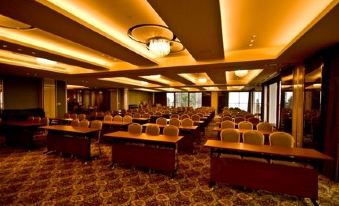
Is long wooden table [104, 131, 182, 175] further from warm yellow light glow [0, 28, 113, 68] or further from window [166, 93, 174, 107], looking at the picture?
window [166, 93, 174, 107]

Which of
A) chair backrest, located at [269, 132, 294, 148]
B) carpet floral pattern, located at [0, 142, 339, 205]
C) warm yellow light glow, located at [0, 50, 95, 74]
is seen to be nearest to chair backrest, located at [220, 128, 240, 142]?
chair backrest, located at [269, 132, 294, 148]

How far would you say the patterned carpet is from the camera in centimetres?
317

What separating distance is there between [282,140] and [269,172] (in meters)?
1.06

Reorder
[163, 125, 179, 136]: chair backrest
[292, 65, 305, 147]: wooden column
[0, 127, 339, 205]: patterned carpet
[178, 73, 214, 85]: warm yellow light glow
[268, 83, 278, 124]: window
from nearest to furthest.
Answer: [0, 127, 339, 205]: patterned carpet, [163, 125, 179, 136]: chair backrest, [292, 65, 305, 147]: wooden column, [268, 83, 278, 124]: window, [178, 73, 214, 85]: warm yellow light glow

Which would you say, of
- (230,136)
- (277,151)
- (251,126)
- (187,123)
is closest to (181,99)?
(187,123)

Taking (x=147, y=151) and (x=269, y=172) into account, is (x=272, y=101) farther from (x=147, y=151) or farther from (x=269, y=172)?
(x=147, y=151)

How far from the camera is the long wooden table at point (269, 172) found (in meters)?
3.05

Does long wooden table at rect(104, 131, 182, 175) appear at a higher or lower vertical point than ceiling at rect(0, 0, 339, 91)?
lower

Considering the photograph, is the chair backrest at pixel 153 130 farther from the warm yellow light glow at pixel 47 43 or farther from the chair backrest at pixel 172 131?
the warm yellow light glow at pixel 47 43

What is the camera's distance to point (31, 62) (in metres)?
7.41

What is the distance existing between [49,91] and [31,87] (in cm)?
99

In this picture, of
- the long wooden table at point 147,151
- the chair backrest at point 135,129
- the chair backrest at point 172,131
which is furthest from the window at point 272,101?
the chair backrest at point 135,129

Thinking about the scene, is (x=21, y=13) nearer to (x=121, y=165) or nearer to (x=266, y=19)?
(x=121, y=165)

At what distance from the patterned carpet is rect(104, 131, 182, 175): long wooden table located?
0.19 metres
